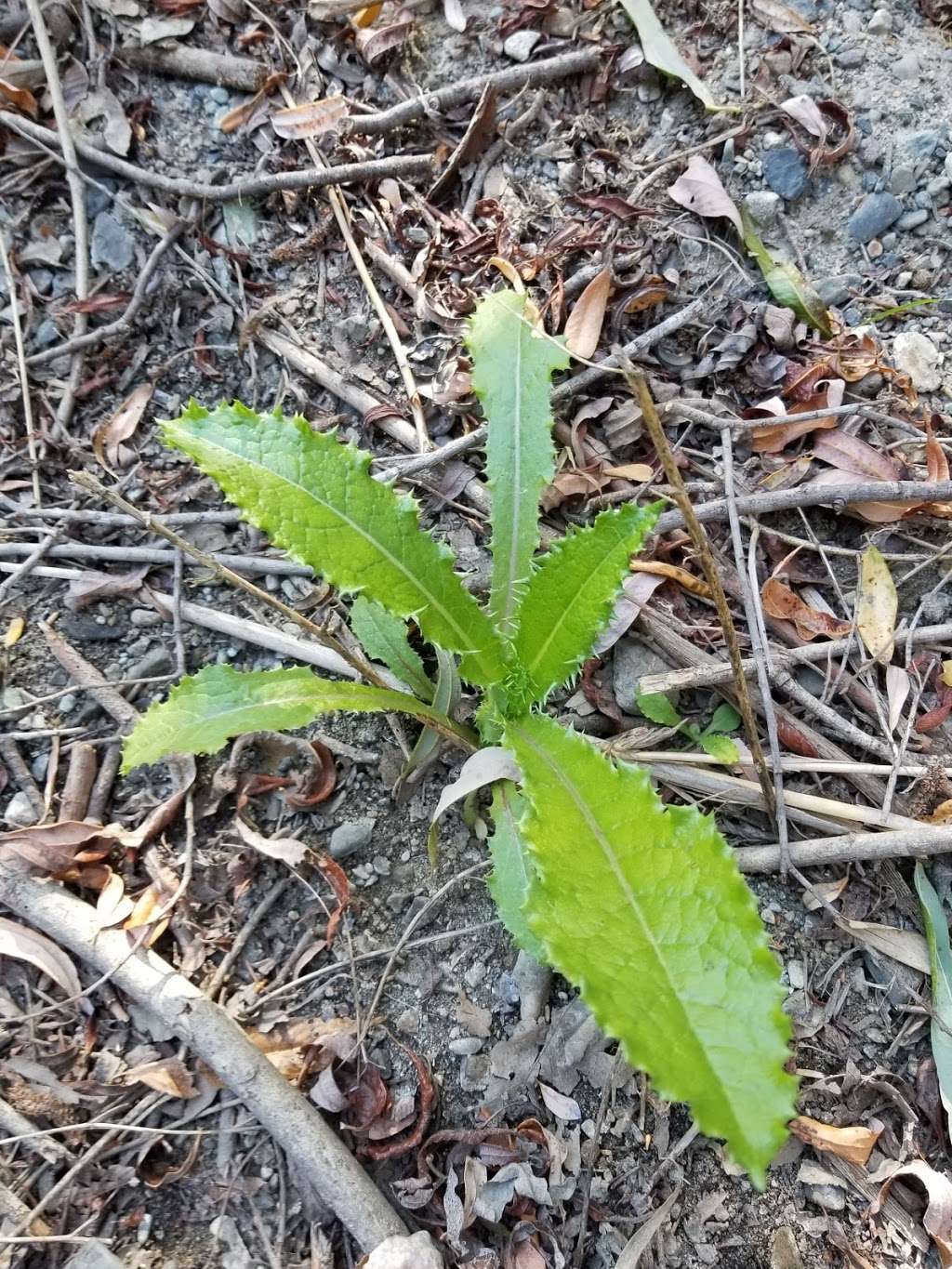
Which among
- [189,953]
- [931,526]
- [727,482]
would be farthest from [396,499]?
[931,526]

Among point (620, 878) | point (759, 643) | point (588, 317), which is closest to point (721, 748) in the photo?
point (759, 643)

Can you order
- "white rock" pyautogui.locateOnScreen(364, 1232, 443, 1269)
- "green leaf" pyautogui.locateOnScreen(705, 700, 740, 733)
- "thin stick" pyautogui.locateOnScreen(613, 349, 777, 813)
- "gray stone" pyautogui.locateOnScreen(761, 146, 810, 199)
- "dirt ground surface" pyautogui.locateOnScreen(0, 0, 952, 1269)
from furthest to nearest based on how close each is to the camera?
1. "gray stone" pyautogui.locateOnScreen(761, 146, 810, 199)
2. "green leaf" pyautogui.locateOnScreen(705, 700, 740, 733)
3. "dirt ground surface" pyautogui.locateOnScreen(0, 0, 952, 1269)
4. "white rock" pyautogui.locateOnScreen(364, 1232, 443, 1269)
5. "thin stick" pyautogui.locateOnScreen(613, 349, 777, 813)

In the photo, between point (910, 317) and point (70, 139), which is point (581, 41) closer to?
point (910, 317)

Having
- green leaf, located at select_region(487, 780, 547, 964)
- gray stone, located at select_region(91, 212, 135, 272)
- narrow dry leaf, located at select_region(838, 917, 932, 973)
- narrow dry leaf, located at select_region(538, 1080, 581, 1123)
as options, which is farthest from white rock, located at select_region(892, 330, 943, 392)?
gray stone, located at select_region(91, 212, 135, 272)

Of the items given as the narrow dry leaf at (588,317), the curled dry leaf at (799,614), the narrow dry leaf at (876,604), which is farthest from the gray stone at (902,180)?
the curled dry leaf at (799,614)

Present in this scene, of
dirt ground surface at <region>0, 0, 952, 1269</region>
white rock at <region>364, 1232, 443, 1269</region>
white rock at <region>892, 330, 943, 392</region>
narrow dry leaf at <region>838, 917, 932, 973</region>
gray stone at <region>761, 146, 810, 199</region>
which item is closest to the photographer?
white rock at <region>364, 1232, 443, 1269</region>

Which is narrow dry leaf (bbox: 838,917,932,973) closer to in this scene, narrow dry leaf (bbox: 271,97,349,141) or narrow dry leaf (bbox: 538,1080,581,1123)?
narrow dry leaf (bbox: 538,1080,581,1123)

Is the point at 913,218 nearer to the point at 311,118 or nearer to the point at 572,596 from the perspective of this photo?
the point at 572,596
